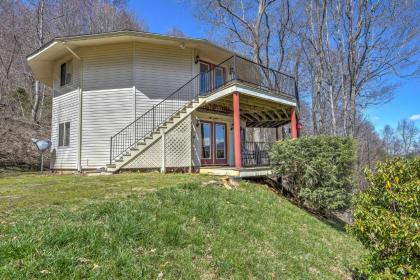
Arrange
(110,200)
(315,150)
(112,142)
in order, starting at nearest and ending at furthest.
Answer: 1. (110,200)
2. (315,150)
3. (112,142)

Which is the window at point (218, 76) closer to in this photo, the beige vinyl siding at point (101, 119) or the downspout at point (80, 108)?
the beige vinyl siding at point (101, 119)

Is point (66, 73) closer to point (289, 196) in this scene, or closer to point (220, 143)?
point (220, 143)

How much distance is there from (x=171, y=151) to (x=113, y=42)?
216 inches

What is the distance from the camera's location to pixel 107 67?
43.3ft

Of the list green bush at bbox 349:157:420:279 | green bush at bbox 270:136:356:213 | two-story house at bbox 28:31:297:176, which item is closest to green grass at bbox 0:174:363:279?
green bush at bbox 349:157:420:279

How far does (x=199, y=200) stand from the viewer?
641 cm

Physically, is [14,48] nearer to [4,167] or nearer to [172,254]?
[4,167]

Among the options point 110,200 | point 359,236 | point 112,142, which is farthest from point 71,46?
point 359,236

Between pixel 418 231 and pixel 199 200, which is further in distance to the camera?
pixel 199 200

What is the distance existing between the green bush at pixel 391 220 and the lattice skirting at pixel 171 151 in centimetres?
839

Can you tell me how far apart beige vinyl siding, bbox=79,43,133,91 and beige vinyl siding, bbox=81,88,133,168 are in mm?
317

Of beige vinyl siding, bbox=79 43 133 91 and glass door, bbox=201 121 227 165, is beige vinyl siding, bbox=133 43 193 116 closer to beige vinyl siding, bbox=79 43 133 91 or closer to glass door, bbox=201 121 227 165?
beige vinyl siding, bbox=79 43 133 91

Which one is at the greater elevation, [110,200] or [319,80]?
[319,80]

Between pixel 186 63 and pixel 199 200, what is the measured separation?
888 cm
